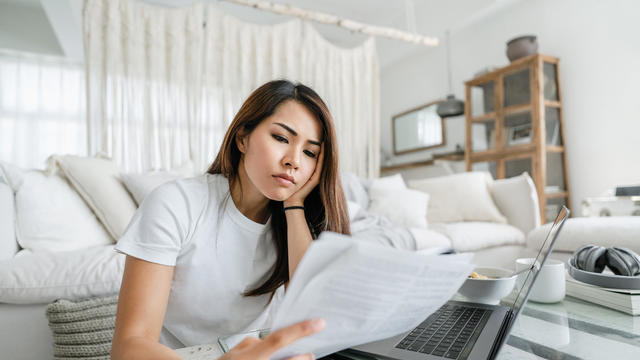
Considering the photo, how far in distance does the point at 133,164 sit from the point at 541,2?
3877 millimetres

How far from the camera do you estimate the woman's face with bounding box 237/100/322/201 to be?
0.67 m

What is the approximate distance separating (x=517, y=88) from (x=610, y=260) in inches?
111

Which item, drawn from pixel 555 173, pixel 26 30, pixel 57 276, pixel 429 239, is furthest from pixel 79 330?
pixel 26 30

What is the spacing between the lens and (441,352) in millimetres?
466

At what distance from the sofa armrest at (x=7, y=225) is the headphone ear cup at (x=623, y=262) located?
181cm

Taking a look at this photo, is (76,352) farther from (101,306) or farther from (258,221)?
(258,221)

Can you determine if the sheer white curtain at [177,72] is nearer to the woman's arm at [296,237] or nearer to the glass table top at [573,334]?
the woman's arm at [296,237]

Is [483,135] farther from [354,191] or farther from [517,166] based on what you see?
[354,191]

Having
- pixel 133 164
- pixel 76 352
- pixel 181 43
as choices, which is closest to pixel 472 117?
pixel 181 43

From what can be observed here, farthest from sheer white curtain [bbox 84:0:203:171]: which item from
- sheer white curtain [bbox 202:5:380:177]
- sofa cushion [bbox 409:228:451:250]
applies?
sofa cushion [bbox 409:228:451:250]

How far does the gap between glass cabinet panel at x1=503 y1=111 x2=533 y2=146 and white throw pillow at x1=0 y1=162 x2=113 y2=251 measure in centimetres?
320

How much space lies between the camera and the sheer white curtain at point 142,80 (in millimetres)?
2391

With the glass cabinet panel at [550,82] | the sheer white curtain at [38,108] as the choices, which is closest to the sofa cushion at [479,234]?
the glass cabinet panel at [550,82]

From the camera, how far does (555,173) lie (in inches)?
125
